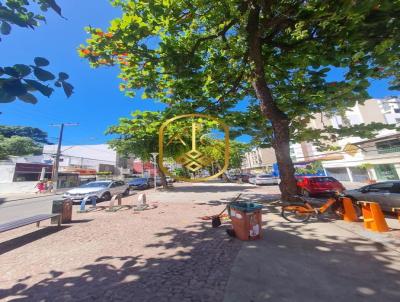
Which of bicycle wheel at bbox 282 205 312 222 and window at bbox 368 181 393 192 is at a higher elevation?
window at bbox 368 181 393 192

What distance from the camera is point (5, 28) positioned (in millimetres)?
1810

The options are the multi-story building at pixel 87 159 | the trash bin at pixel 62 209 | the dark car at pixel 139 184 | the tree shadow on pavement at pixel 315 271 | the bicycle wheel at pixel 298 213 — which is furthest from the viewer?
the multi-story building at pixel 87 159

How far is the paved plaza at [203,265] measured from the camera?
3.23 metres

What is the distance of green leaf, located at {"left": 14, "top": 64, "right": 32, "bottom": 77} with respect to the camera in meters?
1.54

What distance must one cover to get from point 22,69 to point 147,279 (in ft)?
12.0

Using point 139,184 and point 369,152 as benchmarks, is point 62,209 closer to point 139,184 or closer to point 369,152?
point 139,184

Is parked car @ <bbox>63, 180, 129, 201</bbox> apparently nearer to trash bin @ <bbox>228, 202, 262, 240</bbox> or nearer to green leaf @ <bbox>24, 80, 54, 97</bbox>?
trash bin @ <bbox>228, 202, 262, 240</bbox>

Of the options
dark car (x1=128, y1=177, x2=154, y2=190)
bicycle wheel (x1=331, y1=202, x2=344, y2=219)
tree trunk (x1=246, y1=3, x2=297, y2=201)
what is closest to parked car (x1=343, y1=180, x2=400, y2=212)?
bicycle wheel (x1=331, y1=202, x2=344, y2=219)

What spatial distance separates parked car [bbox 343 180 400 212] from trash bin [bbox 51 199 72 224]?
43.0 ft

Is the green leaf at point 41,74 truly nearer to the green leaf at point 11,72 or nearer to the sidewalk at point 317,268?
the green leaf at point 11,72

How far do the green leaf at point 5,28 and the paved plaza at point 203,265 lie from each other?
3.59 m

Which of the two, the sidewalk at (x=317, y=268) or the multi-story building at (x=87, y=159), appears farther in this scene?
the multi-story building at (x=87, y=159)

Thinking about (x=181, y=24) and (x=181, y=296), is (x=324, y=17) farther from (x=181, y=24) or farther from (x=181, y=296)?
(x=181, y=296)

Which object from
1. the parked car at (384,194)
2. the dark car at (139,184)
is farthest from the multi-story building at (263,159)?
the parked car at (384,194)
